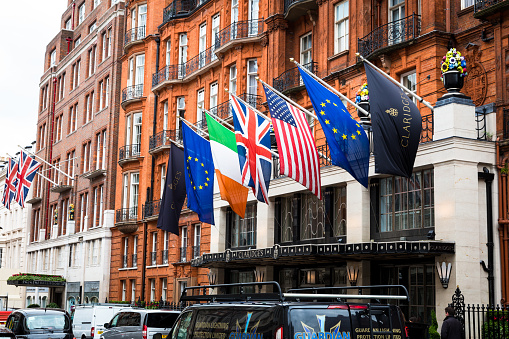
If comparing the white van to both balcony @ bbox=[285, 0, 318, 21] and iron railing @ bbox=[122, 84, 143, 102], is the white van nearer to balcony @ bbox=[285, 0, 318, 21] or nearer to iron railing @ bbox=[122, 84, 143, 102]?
balcony @ bbox=[285, 0, 318, 21]

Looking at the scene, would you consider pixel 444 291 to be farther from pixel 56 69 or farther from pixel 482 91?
pixel 56 69

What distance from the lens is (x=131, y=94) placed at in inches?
1895

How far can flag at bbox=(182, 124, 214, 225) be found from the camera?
2589cm

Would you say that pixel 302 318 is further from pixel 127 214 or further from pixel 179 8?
pixel 127 214

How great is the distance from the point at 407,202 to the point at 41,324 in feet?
39.2

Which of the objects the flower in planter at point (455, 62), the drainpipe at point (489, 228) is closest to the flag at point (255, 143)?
the flower in planter at point (455, 62)

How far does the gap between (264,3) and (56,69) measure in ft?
123

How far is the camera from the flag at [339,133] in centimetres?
2022

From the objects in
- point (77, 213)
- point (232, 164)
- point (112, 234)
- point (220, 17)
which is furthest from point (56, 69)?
point (232, 164)

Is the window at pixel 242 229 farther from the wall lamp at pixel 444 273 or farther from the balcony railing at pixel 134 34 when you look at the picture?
the balcony railing at pixel 134 34

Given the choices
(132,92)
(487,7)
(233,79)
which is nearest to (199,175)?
(487,7)

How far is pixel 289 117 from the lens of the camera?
21672mm

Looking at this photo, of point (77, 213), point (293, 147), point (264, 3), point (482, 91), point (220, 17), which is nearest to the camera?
point (293, 147)

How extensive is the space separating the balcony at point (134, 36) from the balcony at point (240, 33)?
12.2 meters
